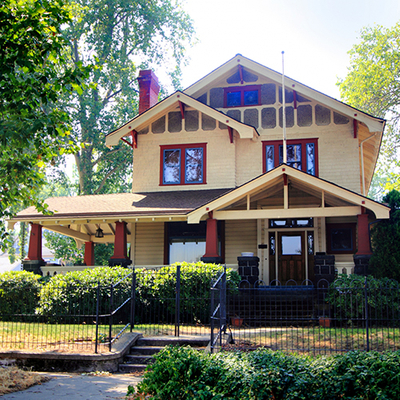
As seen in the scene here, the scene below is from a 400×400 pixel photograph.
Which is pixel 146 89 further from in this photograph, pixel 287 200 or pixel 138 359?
pixel 138 359

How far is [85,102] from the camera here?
1171 inches

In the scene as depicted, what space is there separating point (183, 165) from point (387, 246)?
8.59 m

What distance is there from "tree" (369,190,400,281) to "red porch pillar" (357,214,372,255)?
415mm

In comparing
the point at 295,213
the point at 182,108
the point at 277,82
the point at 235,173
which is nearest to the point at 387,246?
the point at 295,213

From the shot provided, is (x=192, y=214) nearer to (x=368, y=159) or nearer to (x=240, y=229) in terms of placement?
(x=240, y=229)

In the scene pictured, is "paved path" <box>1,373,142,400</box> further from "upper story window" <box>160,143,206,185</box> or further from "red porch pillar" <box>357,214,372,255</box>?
"upper story window" <box>160,143,206,185</box>

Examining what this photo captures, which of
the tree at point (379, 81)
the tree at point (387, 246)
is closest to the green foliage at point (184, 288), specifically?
the tree at point (387, 246)

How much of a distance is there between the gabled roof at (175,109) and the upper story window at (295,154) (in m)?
0.92

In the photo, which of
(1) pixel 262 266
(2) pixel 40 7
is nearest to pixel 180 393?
(2) pixel 40 7

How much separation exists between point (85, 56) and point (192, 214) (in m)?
23.4

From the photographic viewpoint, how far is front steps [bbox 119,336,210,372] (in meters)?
9.62

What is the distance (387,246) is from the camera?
14.9 meters

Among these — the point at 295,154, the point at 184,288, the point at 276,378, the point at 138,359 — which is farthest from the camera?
the point at 295,154

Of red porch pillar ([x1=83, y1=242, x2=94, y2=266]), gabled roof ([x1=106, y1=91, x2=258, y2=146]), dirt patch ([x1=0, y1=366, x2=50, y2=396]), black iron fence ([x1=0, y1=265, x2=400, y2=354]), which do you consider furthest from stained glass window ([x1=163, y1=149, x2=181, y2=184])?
dirt patch ([x1=0, y1=366, x2=50, y2=396])
